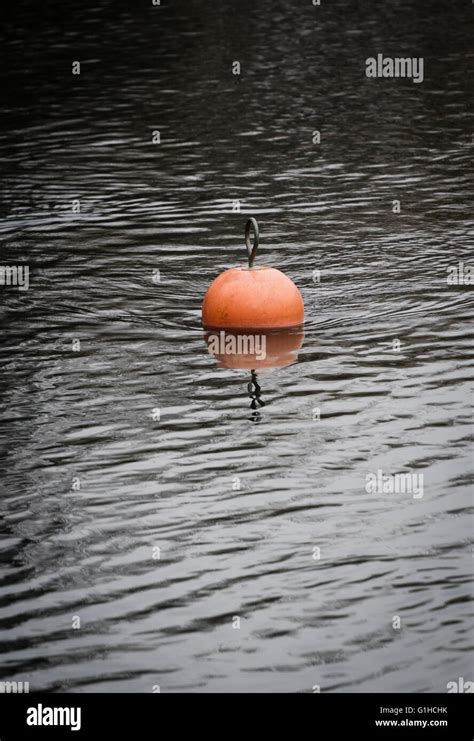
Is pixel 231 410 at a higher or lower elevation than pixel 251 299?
lower

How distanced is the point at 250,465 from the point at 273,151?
13885 millimetres

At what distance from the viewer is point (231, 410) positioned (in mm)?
12516

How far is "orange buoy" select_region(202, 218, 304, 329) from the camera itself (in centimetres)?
1437

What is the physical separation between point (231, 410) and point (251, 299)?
208cm

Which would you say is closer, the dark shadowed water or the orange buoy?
the dark shadowed water

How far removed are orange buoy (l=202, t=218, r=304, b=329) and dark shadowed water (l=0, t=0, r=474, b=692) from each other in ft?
1.15

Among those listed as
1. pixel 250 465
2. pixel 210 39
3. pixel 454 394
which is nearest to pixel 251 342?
pixel 454 394

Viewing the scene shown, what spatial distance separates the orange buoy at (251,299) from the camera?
47.1ft

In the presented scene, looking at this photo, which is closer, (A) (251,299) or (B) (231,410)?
(B) (231,410)

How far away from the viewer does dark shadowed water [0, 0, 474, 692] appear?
873 cm

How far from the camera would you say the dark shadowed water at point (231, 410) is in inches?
344

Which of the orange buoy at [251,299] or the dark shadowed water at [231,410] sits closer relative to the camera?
the dark shadowed water at [231,410]

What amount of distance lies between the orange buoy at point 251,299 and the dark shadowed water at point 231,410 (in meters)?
0.35

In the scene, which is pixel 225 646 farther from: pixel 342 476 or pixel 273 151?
pixel 273 151
